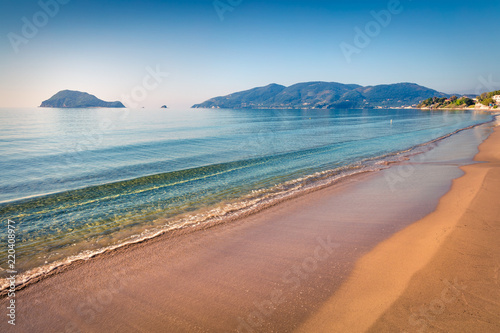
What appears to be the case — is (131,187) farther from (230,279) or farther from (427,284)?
(427,284)

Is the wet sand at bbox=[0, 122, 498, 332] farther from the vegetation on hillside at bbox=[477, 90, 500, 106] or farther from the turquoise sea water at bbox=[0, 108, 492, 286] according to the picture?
the vegetation on hillside at bbox=[477, 90, 500, 106]

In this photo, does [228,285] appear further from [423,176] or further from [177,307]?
[423,176]

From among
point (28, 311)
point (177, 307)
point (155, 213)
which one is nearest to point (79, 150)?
point (155, 213)

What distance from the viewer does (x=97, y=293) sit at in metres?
6.94

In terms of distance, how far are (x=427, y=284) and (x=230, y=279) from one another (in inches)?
213

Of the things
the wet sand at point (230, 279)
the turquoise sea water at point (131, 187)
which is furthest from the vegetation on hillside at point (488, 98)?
the wet sand at point (230, 279)

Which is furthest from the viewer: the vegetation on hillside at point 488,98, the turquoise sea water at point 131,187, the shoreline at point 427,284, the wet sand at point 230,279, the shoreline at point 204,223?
the vegetation on hillside at point 488,98

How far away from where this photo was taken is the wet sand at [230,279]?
584cm

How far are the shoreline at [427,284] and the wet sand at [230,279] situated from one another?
93 mm

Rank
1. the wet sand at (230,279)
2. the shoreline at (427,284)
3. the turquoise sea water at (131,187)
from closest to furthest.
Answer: the shoreline at (427,284) < the wet sand at (230,279) < the turquoise sea water at (131,187)

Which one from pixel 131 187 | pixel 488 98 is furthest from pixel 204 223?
pixel 488 98

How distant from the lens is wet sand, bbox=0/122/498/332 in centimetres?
584

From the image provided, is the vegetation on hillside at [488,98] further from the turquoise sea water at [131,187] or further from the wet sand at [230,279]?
the wet sand at [230,279]

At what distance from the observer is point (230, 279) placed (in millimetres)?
7281
